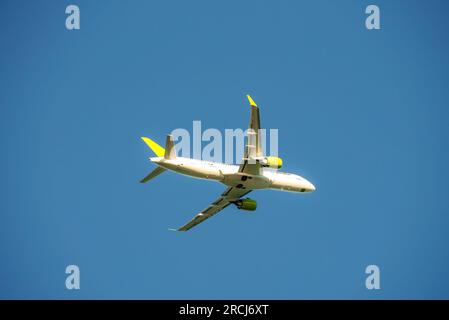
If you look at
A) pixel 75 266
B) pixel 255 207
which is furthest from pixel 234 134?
pixel 75 266

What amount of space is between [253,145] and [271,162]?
2419 mm

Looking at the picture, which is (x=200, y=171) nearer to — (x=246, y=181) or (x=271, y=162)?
(x=246, y=181)

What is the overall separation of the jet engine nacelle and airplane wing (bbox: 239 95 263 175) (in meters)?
0.59

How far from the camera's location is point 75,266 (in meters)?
60.6

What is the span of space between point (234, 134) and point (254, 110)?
642cm

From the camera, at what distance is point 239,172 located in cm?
5678

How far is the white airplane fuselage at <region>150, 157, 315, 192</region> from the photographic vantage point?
2103 inches

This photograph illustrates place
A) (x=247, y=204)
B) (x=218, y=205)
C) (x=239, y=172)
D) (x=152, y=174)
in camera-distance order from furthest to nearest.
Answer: (x=218, y=205)
(x=247, y=204)
(x=239, y=172)
(x=152, y=174)

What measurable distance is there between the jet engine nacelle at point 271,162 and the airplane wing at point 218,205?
5.16m

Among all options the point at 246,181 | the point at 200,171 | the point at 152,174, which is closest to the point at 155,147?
the point at 152,174

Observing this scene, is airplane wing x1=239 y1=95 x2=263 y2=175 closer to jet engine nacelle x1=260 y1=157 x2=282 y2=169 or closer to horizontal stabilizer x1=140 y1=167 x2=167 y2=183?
jet engine nacelle x1=260 y1=157 x2=282 y2=169

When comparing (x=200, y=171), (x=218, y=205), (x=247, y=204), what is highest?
(x=200, y=171)

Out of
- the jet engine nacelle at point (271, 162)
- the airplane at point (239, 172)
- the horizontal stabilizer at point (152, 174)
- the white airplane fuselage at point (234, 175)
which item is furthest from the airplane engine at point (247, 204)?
the horizontal stabilizer at point (152, 174)
